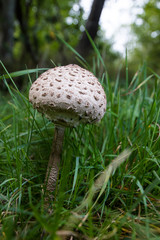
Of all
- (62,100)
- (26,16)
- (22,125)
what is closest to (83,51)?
(22,125)

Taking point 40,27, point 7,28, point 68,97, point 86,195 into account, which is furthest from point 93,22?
point 7,28

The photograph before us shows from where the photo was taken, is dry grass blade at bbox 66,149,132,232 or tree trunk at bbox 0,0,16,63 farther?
tree trunk at bbox 0,0,16,63

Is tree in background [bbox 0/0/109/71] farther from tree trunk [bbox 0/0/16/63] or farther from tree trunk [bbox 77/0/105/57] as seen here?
tree trunk [bbox 77/0/105/57]

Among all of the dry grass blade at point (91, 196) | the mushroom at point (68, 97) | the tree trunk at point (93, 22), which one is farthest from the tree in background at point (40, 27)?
the dry grass blade at point (91, 196)

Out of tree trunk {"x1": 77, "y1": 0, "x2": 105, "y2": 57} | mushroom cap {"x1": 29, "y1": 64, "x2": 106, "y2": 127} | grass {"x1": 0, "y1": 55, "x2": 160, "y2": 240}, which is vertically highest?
tree trunk {"x1": 77, "y1": 0, "x2": 105, "y2": 57}

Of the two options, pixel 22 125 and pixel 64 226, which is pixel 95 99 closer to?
pixel 64 226

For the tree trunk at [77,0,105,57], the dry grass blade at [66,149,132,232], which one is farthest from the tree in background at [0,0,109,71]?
the dry grass blade at [66,149,132,232]

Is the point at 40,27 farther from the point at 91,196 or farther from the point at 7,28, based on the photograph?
the point at 91,196

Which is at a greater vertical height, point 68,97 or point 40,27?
point 40,27
